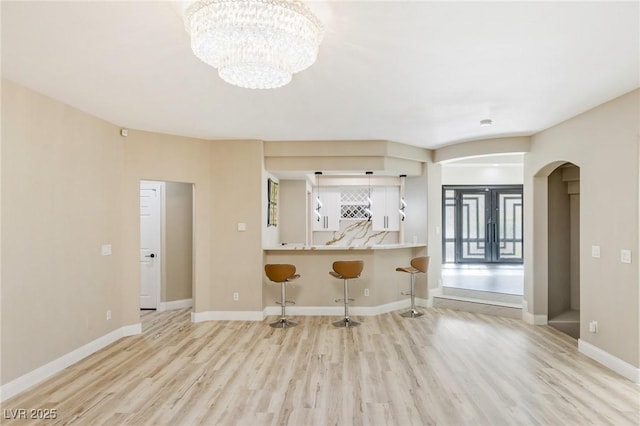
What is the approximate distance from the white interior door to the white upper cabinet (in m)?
4.54

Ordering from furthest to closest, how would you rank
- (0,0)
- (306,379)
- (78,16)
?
(306,379) < (78,16) < (0,0)

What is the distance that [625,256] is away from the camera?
3.42m

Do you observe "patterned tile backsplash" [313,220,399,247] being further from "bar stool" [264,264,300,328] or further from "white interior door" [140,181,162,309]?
"white interior door" [140,181,162,309]

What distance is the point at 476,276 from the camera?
7789 mm

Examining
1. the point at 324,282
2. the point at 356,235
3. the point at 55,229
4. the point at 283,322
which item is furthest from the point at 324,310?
the point at 55,229

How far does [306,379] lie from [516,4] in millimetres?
3342

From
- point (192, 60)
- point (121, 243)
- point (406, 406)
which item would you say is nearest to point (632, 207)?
point (406, 406)

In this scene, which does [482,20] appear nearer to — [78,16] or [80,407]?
[78,16]

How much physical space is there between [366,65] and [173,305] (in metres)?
5.27

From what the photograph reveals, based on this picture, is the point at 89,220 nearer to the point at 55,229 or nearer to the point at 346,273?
the point at 55,229

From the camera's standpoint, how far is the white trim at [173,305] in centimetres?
603

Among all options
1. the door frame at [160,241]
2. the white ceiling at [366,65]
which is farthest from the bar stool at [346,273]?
the door frame at [160,241]

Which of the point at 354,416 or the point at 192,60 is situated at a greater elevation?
the point at 192,60

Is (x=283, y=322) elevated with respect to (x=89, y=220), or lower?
lower
